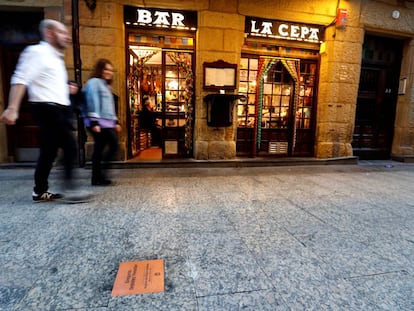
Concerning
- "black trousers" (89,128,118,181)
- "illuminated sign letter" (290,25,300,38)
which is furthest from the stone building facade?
"black trousers" (89,128,118,181)

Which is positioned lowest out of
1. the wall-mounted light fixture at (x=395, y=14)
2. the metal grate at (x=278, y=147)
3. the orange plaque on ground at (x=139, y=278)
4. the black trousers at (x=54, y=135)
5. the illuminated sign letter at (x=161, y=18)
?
the orange plaque on ground at (x=139, y=278)

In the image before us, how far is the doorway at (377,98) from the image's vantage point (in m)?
6.72

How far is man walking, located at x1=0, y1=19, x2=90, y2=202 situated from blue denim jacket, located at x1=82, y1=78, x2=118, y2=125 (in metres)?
0.54

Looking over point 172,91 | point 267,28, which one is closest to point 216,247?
point 172,91

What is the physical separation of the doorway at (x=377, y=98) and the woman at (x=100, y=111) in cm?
619

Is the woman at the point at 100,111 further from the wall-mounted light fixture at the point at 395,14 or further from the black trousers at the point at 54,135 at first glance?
the wall-mounted light fixture at the point at 395,14

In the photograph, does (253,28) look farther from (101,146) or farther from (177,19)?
(101,146)

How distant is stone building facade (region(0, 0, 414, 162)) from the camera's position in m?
5.08

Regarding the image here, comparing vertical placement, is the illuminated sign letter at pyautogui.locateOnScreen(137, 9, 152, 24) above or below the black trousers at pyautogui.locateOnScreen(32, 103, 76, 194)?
above

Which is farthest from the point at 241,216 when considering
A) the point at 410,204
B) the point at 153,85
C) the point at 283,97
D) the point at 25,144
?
the point at 153,85

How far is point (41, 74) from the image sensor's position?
2582 mm

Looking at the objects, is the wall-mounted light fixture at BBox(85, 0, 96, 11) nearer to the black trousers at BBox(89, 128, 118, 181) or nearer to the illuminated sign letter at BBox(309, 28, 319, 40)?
the black trousers at BBox(89, 128, 118, 181)

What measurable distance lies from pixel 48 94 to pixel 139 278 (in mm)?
2067

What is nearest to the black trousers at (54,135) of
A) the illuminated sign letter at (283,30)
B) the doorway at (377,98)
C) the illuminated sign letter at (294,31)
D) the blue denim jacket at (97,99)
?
the blue denim jacket at (97,99)
